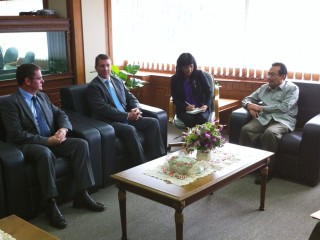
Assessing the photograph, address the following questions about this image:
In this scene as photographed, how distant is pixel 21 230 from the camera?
1997 mm

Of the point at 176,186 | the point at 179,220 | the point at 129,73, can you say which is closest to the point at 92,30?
the point at 129,73

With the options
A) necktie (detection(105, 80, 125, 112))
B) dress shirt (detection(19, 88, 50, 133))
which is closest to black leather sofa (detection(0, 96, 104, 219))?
dress shirt (detection(19, 88, 50, 133))

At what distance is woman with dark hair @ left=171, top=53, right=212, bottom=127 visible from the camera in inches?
159

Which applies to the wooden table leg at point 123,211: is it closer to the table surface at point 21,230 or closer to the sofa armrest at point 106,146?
the table surface at point 21,230

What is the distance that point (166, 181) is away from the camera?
238cm

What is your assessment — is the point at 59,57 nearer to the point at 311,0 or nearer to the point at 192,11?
the point at 192,11

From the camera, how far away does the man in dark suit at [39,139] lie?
9.25 feet

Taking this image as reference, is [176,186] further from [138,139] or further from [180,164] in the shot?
[138,139]

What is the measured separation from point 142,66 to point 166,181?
3.80 m

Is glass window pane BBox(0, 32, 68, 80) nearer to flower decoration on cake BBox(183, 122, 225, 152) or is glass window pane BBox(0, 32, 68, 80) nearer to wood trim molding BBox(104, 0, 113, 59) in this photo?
wood trim molding BBox(104, 0, 113, 59)

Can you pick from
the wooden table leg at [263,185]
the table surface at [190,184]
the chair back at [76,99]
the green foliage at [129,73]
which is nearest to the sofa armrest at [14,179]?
the table surface at [190,184]

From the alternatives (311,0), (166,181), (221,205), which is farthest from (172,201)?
(311,0)

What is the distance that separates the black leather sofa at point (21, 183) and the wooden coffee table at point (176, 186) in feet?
2.24

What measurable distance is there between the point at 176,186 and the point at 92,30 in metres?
3.60
